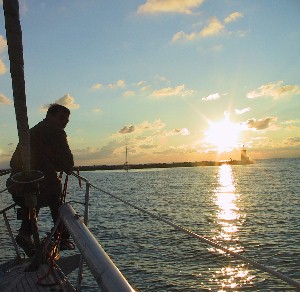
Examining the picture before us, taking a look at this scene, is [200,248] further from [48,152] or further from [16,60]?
[16,60]

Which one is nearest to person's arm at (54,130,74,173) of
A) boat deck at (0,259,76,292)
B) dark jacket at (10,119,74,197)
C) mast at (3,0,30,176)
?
dark jacket at (10,119,74,197)

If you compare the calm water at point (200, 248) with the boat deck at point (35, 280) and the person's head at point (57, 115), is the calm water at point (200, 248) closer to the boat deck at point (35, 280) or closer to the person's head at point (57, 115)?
the boat deck at point (35, 280)

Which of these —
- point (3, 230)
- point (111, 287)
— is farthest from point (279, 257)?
point (3, 230)

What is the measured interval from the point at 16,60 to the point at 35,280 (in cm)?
359

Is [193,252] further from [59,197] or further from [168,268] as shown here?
[59,197]

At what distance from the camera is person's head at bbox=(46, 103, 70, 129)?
6812 millimetres

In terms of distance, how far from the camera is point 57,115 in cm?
682

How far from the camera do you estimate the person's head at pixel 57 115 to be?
6.81 m

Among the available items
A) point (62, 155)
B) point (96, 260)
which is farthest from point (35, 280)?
point (62, 155)

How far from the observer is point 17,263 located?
6449mm

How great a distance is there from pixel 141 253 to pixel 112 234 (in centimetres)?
670

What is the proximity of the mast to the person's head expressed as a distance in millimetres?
3134

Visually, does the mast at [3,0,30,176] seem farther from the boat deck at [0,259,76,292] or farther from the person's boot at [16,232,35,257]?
the person's boot at [16,232,35,257]

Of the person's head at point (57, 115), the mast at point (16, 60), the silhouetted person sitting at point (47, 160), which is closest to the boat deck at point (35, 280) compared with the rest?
the silhouetted person sitting at point (47, 160)
